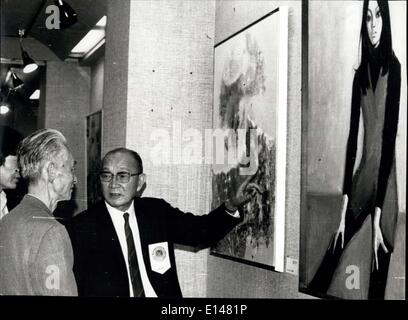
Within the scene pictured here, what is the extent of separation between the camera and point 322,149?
1.54 meters

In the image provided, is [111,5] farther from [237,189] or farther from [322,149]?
[322,149]

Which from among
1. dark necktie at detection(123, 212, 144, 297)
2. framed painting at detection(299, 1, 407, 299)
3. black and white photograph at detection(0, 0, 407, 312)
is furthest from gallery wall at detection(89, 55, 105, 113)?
framed painting at detection(299, 1, 407, 299)

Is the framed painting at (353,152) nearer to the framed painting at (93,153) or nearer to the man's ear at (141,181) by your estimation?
the man's ear at (141,181)

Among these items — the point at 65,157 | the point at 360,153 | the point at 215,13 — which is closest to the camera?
the point at 360,153

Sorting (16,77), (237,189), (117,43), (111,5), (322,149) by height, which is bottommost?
(237,189)

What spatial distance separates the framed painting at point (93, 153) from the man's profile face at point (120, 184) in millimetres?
22

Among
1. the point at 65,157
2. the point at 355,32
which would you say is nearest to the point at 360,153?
the point at 355,32

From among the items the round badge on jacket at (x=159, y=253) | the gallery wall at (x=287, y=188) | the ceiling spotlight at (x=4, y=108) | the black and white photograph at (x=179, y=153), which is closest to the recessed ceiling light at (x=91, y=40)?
the black and white photograph at (x=179, y=153)

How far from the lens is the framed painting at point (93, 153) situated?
1.76 metres

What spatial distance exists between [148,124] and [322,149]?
55 centimetres

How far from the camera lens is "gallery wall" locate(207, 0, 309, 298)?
1.62m

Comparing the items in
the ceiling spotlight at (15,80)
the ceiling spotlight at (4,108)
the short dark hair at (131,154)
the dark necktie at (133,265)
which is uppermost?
the ceiling spotlight at (15,80)

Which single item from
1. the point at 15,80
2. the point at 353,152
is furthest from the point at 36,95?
the point at 353,152

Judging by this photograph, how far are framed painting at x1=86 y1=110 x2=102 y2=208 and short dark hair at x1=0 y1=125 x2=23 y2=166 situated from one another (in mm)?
197
